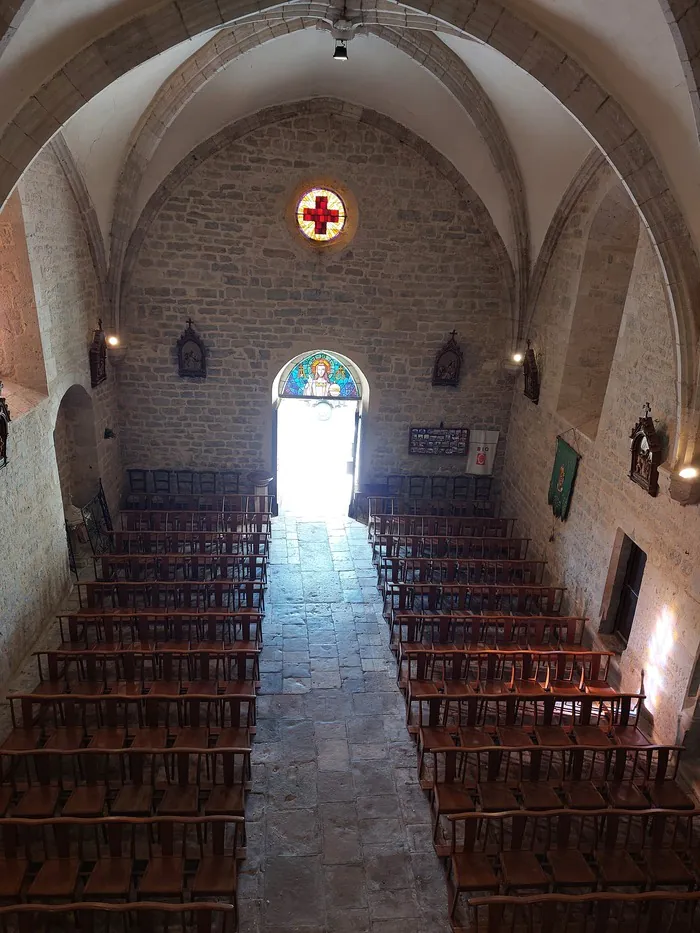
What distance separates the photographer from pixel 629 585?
8.91 m

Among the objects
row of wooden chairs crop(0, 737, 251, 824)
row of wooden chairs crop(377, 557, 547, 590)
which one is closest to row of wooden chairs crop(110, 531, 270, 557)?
row of wooden chairs crop(377, 557, 547, 590)

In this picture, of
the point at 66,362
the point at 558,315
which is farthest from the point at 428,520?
the point at 66,362

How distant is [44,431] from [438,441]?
7.32 m

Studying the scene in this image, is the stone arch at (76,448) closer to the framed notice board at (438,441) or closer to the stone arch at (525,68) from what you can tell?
the stone arch at (525,68)

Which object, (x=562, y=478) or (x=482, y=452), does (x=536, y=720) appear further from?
(x=482, y=452)

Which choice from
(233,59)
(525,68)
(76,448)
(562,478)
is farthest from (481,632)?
(233,59)

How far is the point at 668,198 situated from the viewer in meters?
6.42

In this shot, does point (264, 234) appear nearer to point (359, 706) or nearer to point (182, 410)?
point (182, 410)

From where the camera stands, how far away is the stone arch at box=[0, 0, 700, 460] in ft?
20.1

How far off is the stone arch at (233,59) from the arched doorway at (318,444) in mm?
3731

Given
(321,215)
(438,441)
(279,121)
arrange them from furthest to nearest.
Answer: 1. (438,441)
2. (321,215)
3. (279,121)

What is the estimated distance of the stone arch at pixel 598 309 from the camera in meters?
9.86

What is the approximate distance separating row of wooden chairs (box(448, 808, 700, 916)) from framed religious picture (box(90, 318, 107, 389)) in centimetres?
874

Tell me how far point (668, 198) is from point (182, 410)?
30.1ft
